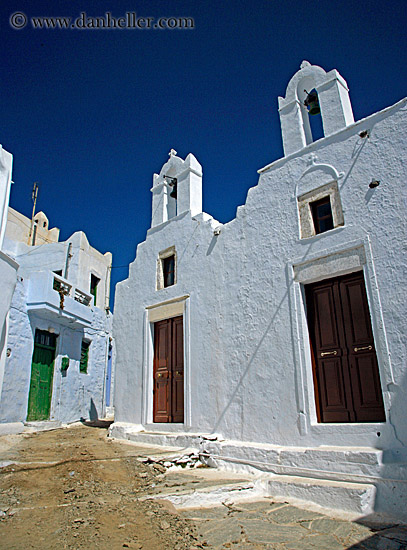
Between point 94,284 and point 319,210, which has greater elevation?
point 94,284

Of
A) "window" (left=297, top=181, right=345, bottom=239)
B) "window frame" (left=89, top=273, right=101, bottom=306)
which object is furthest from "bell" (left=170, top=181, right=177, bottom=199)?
"window frame" (left=89, top=273, right=101, bottom=306)

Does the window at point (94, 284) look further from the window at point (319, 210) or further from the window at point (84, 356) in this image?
the window at point (319, 210)

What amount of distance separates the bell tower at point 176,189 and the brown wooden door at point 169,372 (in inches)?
108

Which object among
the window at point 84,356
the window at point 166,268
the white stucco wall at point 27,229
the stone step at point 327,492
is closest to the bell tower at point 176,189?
the window at point 166,268

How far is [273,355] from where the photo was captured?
668 centimetres

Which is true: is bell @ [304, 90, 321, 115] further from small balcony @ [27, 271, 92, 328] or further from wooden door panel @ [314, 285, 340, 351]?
small balcony @ [27, 271, 92, 328]

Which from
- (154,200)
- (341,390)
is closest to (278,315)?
(341,390)

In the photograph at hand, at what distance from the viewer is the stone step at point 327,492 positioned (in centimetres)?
452

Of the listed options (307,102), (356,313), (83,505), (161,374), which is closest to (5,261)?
(161,374)

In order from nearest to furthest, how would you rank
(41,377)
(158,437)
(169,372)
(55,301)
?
(158,437)
(169,372)
(55,301)
(41,377)

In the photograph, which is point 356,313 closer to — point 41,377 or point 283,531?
point 283,531

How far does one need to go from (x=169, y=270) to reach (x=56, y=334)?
5.67 metres

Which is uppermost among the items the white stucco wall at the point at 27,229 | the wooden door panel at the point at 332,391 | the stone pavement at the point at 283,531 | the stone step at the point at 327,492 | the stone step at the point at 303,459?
the white stucco wall at the point at 27,229

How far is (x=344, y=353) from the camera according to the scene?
605cm
